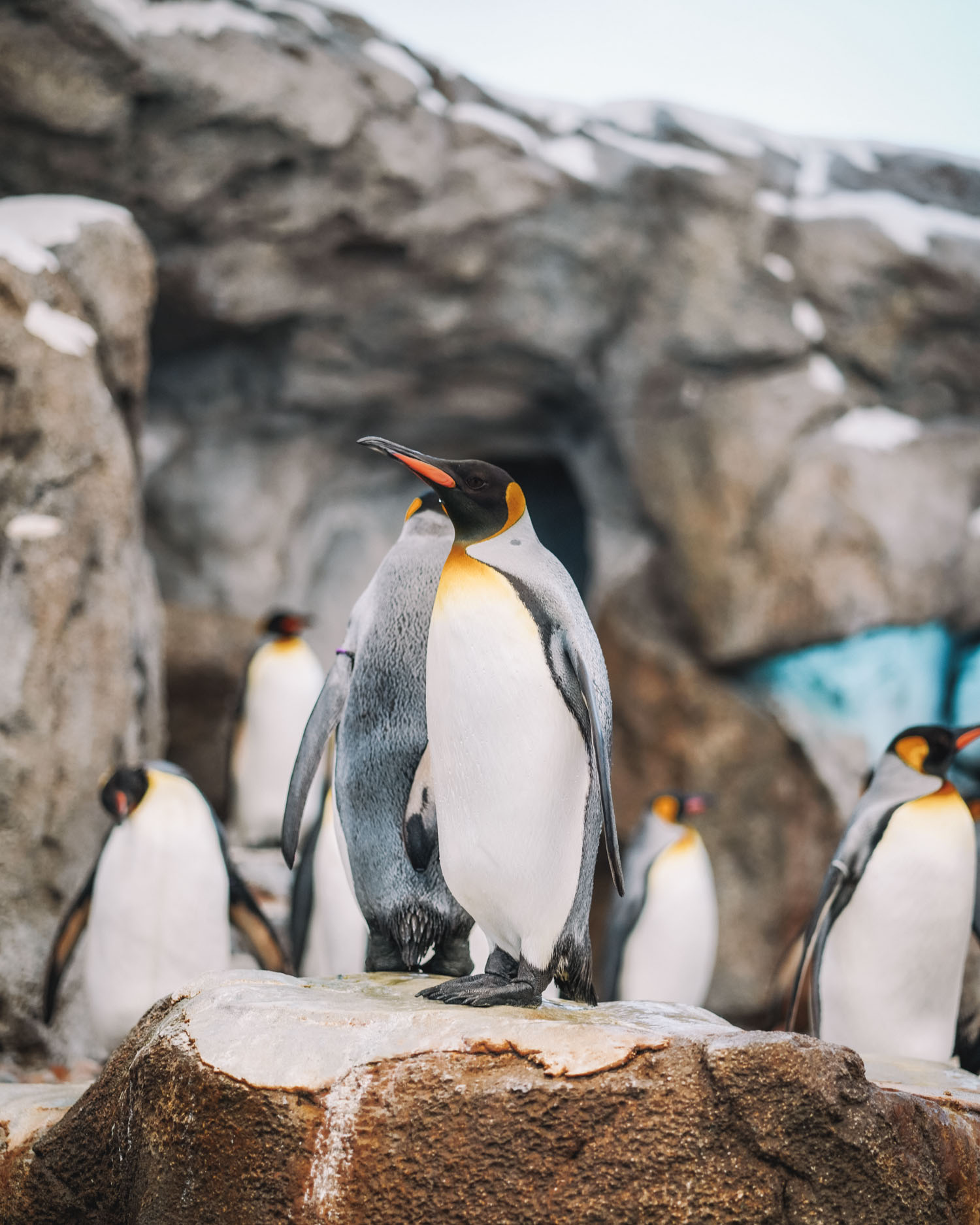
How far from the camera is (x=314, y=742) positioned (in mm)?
2490

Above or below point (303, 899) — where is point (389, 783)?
above

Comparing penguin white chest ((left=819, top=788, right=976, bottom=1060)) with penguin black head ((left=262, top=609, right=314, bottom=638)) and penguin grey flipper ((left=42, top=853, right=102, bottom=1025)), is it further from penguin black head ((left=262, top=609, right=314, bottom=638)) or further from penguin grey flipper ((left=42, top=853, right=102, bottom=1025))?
penguin black head ((left=262, top=609, right=314, bottom=638))

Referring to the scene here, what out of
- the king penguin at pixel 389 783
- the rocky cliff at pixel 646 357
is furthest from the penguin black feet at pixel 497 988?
the rocky cliff at pixel 646 357

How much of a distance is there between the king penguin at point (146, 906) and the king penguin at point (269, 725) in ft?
6.80

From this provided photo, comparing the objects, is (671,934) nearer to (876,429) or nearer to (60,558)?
(60,558)

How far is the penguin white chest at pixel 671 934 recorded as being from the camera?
17.5 feet

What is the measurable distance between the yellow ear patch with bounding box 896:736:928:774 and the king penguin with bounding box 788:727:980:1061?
0.03 m

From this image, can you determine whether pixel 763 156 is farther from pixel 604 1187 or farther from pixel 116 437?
pixel 604 1187

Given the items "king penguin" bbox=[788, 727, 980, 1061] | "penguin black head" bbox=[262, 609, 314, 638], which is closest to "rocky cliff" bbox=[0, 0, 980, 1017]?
"penguin black head" bbox=[262, 609, 314, 638]

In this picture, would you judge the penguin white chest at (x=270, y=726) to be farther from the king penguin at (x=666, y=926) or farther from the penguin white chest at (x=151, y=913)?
the penguin white chest at (x=151, y=913)

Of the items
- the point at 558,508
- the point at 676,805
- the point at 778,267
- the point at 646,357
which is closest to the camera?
the point at 676,805

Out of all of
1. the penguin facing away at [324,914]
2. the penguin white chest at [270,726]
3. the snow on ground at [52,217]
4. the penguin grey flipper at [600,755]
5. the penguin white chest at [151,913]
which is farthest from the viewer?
the penguin white chest at [270,726]

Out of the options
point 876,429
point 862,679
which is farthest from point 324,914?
point 876,429

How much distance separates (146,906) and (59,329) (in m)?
2.33
